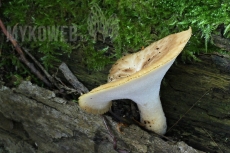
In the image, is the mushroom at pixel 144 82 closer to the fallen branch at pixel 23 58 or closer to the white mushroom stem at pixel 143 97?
the white mushroom stem at pixel 143 97

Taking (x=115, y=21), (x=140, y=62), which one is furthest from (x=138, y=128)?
(x=115, y=21)

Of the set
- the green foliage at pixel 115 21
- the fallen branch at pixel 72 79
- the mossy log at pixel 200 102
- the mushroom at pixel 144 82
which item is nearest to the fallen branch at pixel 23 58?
the green foliage at pixel 115 21

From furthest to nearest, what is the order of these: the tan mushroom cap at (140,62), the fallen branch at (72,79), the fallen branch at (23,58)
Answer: the fallen branch at (23,58) → the fallen branch at (72,79) → the tan mushroom cap at (140,62)

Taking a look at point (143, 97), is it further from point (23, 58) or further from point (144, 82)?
point (23, 58)

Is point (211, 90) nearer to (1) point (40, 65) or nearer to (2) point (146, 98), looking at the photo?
(2) point (146, 98)

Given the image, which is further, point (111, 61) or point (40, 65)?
point (40, 65)

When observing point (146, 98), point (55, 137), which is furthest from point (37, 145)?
point (146, 98)
